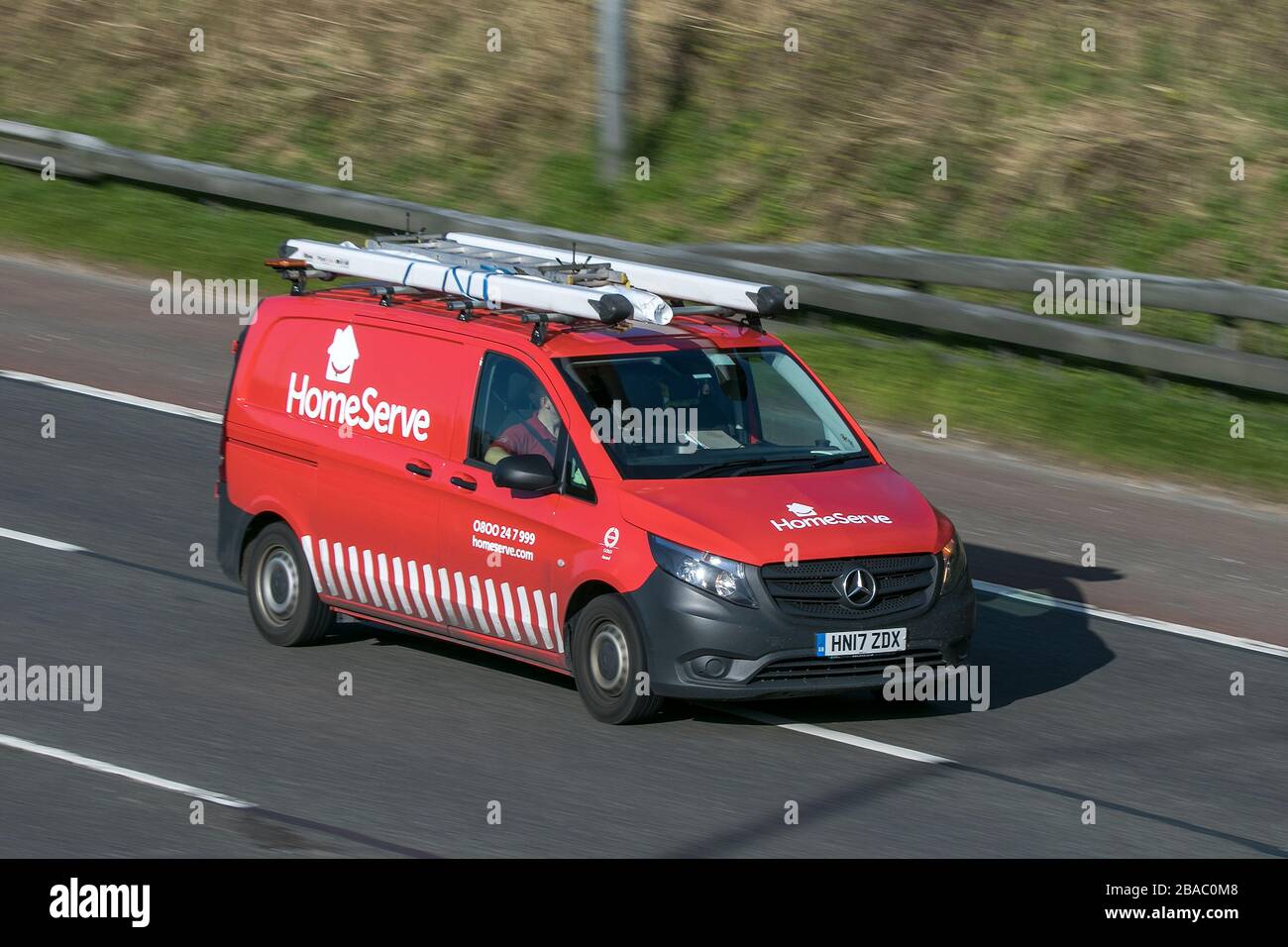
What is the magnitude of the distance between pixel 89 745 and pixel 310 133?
16.0 metres

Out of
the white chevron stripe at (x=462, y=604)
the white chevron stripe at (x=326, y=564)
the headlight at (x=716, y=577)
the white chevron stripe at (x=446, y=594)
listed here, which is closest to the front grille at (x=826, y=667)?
the headlight at (x=716, y=577)

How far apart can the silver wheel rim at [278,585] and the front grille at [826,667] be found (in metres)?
3.09

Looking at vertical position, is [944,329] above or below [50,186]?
below

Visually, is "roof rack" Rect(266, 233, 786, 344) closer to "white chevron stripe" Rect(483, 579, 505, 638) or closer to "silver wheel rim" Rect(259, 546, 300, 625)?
"white chevron stripe" Rect(483, 579, 505, 638)

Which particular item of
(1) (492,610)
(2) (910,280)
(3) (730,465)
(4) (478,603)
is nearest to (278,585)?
(4) (478,603)

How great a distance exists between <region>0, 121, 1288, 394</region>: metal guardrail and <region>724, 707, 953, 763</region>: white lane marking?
6327mm

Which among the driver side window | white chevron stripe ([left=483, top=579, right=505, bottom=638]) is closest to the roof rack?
the driver side window

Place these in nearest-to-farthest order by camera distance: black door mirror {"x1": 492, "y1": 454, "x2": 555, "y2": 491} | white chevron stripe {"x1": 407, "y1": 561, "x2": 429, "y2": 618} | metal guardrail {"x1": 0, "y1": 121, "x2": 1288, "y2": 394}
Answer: black door mirror {"x1": 492, "y1": 454, "x2": 555, "y2": 491} < white chevron stripe {"x1": 407, "y1": 561, "x2": 429, "y2": 618} < metal guardrail {"x1": 0, "y1": 121, "x2": 1288, "y2": 394}

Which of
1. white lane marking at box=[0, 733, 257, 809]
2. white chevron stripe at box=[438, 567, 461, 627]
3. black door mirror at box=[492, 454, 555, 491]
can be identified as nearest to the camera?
white lane marking at box=[0, 733, 257, 809]

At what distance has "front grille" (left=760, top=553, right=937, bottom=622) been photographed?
30.0 feet

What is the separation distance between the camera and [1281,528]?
14.3m

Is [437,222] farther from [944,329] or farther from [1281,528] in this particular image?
[1281,528]

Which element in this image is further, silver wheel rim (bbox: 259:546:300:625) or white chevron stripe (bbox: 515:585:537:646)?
silver wheel rim (bbox: 259:546:300:625)

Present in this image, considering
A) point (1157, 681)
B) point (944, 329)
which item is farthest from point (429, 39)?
point (1157, 681)
